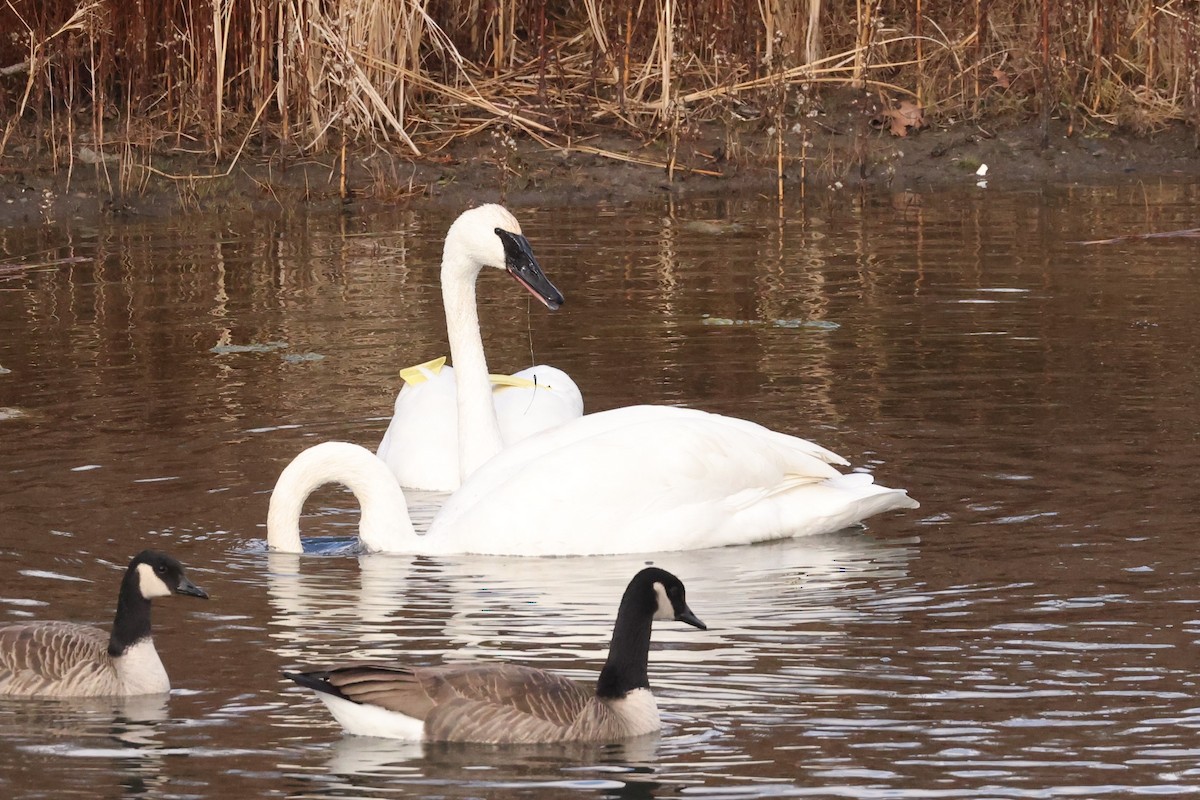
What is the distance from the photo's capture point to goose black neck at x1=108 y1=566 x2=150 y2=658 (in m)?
6.45

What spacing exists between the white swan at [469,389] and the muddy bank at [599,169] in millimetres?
7179

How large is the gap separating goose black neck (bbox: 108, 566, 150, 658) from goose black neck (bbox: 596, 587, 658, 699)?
136 cm

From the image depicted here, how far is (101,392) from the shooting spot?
11016 millimetres

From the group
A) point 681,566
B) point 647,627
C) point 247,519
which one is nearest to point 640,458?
point 681,566

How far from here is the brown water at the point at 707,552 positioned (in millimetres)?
5797

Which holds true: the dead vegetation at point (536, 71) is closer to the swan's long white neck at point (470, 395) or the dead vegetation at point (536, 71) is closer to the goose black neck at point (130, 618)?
the swan's long white neck at point (470, 395)

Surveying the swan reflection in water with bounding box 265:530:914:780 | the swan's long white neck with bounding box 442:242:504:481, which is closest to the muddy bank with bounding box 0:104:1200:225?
the swan's long white neck with bounding box 442:242:504:481

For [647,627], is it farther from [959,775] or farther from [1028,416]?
[1028,416]

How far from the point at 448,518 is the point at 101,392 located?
10.6ft

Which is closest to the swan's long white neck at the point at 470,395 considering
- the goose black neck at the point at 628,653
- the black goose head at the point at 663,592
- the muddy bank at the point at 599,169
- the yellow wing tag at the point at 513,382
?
the yellow wing tag at the point at 513,382

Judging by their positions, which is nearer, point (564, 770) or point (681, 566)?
point (564, 770)

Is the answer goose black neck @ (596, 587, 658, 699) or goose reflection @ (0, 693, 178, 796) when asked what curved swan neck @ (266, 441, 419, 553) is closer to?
goose reflection @ (0, 693, 178, 796)

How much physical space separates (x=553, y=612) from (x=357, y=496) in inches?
51.5

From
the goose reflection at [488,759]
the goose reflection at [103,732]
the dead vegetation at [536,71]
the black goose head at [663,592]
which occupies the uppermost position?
the dead vegetation at [536,71]
